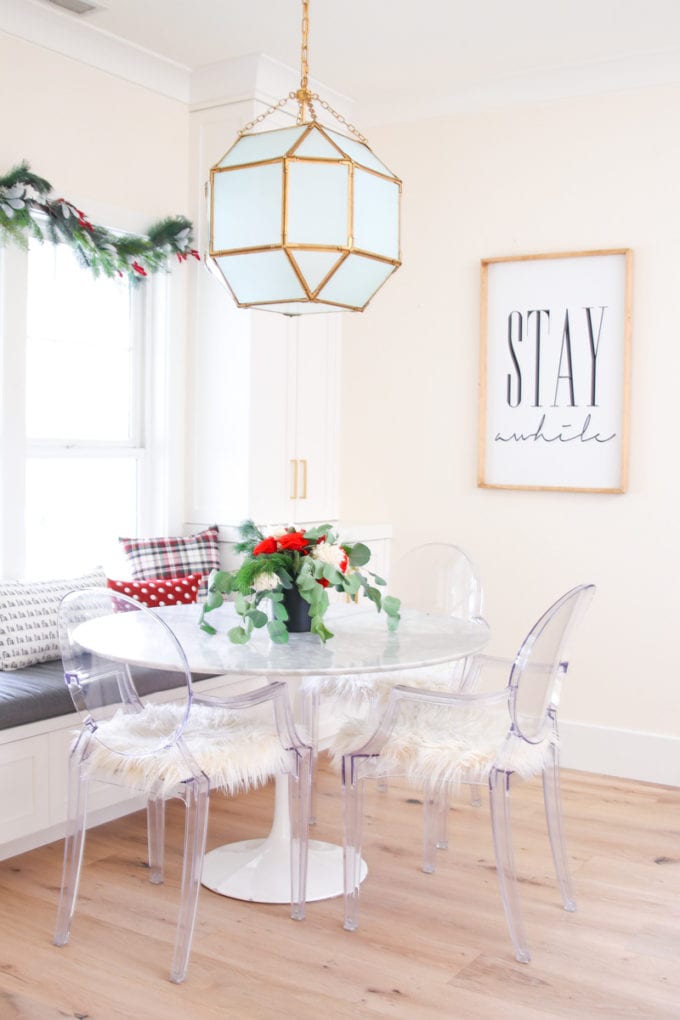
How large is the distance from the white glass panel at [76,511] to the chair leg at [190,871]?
1.50 meters

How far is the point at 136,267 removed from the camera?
4.04m

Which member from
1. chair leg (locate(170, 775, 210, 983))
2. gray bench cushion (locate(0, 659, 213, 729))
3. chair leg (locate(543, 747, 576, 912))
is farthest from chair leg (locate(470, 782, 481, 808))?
chair leg (locate(170, 775, 210, 983))

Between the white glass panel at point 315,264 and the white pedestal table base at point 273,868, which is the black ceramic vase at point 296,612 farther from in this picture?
the white glass panel at point 315,264

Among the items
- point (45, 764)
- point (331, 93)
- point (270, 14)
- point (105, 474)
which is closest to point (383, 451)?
point (105, 474)

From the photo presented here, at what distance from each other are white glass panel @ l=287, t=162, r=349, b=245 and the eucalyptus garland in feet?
4.44

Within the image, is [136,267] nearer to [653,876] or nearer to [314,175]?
[314,175]

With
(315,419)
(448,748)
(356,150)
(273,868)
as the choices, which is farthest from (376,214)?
(315,419)

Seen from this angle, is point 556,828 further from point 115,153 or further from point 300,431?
point 115,153

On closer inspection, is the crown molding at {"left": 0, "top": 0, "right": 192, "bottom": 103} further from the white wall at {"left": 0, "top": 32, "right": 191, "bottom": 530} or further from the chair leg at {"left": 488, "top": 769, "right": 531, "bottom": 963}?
the chair leg at {"left": 488, "top": 769, "right": 531, "bottom": 963}

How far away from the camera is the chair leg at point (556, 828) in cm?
290

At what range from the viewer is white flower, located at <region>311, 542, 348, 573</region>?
9.29 ft

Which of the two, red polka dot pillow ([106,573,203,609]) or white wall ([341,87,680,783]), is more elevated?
white wall ([341,87,680,783])

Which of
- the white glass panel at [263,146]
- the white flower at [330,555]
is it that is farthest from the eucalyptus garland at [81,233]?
the white flower at [330,555]

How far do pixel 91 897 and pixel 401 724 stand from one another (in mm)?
959
